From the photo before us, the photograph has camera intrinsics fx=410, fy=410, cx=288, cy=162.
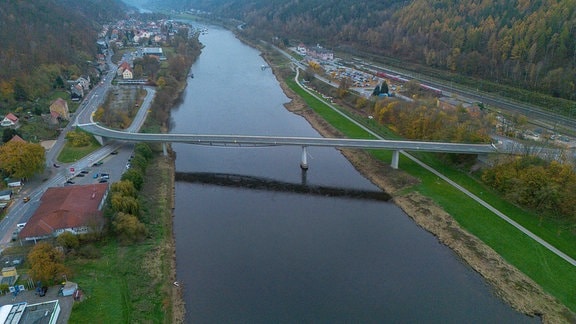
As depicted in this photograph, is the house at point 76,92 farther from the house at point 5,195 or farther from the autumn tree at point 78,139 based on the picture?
the house at point 5,195

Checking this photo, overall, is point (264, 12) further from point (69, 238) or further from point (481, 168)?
point (69, 238)

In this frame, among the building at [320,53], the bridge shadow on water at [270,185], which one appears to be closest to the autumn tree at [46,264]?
the bridge shadow on water at [270,185]

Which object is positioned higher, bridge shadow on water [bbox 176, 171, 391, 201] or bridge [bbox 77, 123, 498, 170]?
bridge [bbox 77, 123, 498, 170]

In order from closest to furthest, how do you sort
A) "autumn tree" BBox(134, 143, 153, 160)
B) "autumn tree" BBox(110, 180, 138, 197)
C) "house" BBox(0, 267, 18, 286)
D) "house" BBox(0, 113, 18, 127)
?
"house" BBox(0, 267, 18, 286) < "autumn tree" BBox(110, 180, 138, 197) < "autumn tree" BBox(134, 143, 153, 160) < "house" BBox(0, 113, 18, 127)

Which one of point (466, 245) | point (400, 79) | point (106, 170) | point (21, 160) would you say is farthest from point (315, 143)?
point (400, 79)

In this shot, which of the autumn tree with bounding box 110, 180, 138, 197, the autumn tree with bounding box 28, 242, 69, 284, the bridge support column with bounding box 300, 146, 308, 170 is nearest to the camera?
the autumn tree with bounding box 28, 242, 69, 284

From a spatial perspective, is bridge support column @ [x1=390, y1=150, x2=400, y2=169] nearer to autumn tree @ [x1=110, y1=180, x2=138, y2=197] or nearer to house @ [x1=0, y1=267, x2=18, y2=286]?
autumn tree @ [x1=110, y1=180, x2=138, y2=197]

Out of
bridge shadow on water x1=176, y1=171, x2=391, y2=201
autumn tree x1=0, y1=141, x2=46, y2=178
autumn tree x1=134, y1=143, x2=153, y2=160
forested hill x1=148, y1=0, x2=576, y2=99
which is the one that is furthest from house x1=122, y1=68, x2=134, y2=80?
forested hill x1=148, y1=0, x2=576, y2=99
